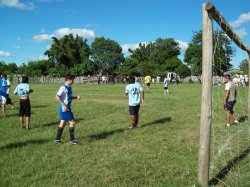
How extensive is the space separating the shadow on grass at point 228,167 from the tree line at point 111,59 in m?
67.6

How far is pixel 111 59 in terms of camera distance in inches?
4466

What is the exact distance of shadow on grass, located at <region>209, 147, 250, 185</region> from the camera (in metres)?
6.21

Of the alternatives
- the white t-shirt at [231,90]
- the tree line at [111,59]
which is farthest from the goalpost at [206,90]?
the tree line at [111,59]

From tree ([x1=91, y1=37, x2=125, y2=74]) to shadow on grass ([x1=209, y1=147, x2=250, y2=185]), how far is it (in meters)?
103

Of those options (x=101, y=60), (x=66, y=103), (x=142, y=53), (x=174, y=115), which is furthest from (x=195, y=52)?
(x=66, y=103)

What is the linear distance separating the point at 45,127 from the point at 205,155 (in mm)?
7789

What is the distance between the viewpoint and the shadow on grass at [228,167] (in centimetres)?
621

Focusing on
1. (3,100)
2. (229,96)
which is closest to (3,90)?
(3,100)

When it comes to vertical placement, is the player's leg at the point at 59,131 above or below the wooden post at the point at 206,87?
below

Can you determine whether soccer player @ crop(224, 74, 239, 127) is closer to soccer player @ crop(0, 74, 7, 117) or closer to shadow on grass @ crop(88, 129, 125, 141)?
shadow on grass @ crop(88, 129, 125, 141)

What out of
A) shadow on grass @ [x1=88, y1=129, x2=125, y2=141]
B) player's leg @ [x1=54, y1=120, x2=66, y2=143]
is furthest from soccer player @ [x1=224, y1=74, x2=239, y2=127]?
player's leg @ [x1=54, y1=120, x2=66, y2=143]

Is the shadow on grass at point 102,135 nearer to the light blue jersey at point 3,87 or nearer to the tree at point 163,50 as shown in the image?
the light blue jersey at point 3,87

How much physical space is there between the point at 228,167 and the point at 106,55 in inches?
4178

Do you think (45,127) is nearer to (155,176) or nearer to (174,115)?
(174,115)
